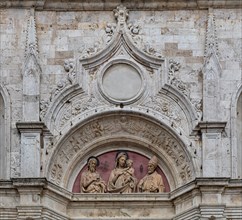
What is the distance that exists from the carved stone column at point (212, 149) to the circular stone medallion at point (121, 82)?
145 cm

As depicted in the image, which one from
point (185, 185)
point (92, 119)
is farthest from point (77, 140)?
point (185, 185)

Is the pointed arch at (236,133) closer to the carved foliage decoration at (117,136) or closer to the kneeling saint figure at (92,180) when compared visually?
the carved foliage decoration at (117,136)

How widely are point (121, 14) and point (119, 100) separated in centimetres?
162

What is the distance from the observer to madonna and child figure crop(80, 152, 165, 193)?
25.4m

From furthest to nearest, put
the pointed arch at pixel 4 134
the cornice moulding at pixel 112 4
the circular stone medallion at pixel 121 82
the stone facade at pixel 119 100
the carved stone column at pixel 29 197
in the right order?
the cornice moulding at pixel 112 4 < the circular stone medallion at pixel 121 82 < the pointed arch at pixel 4 134 < the stone facade at pixel 119 100 < the carved stone column at pixel 29 197

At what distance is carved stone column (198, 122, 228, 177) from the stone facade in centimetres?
2

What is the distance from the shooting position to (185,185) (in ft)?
81.9

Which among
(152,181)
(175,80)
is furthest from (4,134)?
(175,80)

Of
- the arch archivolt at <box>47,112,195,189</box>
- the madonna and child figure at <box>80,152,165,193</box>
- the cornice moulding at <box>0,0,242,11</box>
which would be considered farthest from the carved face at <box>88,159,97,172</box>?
the cornice moulding at <box>0,0,242,11</box>

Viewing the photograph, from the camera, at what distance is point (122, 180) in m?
25.4

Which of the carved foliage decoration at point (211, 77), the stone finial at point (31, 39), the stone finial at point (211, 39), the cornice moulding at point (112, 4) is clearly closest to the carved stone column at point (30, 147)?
the stone finial at point (31, 39)

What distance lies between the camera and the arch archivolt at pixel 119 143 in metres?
25.3

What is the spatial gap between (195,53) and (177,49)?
339 mm

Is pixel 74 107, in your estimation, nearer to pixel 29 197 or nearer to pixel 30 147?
pixel 30 147
